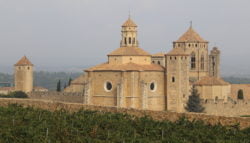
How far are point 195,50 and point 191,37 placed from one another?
1.12m

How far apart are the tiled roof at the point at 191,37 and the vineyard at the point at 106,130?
30014 mm

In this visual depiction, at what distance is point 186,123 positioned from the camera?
69.8ft

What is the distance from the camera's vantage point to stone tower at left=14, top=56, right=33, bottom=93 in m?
56.6

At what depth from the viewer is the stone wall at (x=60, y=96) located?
49.8 m

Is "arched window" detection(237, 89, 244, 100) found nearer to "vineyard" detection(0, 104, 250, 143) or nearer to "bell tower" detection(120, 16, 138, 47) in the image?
"bell tower" detection(120, 16, 138, 47)

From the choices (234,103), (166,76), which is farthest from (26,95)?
(234,103)

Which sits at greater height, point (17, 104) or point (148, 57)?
point (148, 57)

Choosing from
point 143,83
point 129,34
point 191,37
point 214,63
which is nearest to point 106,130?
point 143,83

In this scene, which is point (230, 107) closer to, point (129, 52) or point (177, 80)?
point (177, 80)

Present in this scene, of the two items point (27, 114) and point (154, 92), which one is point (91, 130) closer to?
point (27, 114)

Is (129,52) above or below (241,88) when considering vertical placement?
above

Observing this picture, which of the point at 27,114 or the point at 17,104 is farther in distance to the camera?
the point at 17,104

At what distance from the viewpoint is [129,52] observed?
4388 cm

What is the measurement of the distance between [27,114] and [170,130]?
5676 mm
